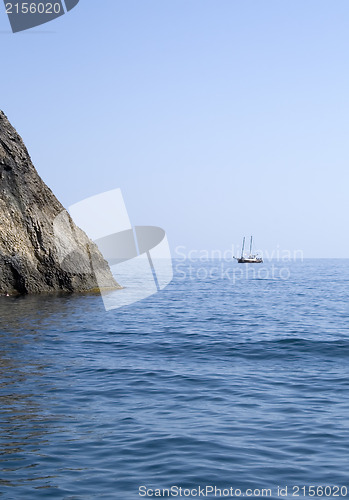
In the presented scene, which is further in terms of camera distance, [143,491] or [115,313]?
[115,313]

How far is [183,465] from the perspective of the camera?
8.26 m

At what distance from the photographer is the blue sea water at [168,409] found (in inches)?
310

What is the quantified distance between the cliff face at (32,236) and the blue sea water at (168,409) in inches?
446

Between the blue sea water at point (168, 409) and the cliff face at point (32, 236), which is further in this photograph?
the cliff face at point (32, 236)

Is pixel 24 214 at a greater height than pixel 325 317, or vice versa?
pixel 24 214

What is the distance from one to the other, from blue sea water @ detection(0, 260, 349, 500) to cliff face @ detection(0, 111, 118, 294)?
37.2 ft

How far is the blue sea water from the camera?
788 centimetres

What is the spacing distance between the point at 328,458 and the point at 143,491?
298cm

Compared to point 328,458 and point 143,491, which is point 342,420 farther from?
point 143,491

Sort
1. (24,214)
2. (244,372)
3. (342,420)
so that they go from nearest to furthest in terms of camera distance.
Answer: (342,420) → (244,372) → (24,214)

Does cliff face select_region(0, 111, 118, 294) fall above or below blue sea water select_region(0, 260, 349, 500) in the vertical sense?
above

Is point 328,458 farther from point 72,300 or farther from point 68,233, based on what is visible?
point 68,233

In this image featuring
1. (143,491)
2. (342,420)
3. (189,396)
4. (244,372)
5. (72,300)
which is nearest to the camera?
(143,491)

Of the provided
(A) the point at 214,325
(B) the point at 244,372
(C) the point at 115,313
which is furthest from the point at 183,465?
(C) the point at 115,313
